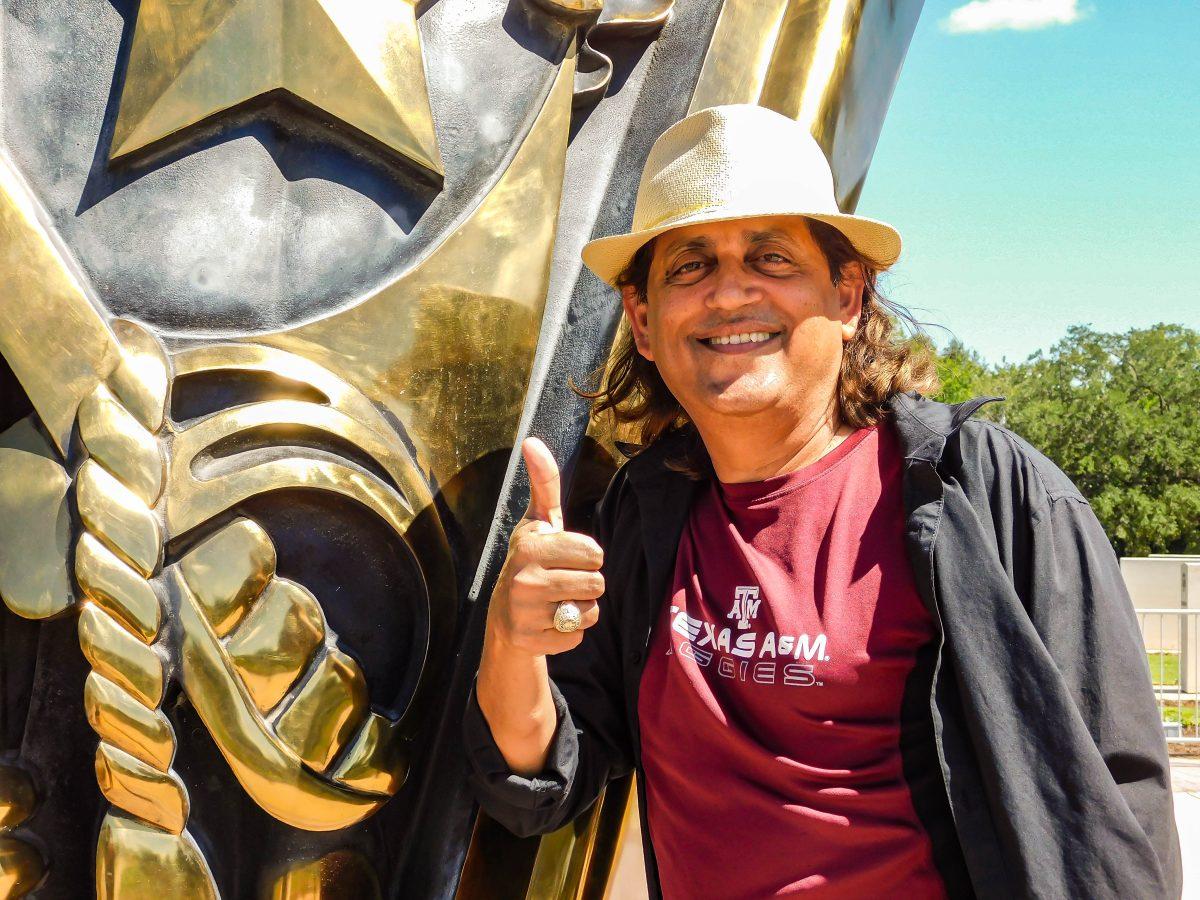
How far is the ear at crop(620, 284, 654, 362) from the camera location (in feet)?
4.73

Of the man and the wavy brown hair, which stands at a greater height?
the wavy brown hair

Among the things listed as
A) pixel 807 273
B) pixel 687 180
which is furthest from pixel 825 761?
pixel 687 180

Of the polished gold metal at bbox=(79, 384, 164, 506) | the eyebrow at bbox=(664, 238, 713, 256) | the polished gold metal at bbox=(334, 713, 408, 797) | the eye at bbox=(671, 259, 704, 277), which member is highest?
the eyebrow at bbox=(664, 238, 713, 256)

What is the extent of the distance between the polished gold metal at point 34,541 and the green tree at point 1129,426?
26907mm

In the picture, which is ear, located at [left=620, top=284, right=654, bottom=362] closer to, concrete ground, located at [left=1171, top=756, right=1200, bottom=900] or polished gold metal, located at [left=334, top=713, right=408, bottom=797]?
polished gold metal, located at [left=334, top=713, right=408, bottom=797]

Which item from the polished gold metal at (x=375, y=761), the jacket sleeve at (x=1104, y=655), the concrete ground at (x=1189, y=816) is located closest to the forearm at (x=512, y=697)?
the polished gold metal at (x=375, y=761)

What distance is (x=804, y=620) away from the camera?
1.28 m

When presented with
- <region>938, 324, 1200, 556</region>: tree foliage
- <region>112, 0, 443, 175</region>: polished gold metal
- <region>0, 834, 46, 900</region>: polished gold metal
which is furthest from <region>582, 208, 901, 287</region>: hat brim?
<region>938, 324, 1200, 556</region>: tree foliage

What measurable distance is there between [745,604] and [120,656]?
2.24 feet

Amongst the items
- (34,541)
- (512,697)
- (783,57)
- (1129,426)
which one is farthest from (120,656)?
(1129,426)

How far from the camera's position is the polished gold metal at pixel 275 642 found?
1.09 m

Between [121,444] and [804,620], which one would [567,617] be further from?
[121,444]

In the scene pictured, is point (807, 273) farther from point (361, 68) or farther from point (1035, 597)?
point (361, 68)

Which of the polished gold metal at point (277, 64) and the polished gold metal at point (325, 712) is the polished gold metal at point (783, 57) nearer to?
the polished gold metal at point (277, 64)
